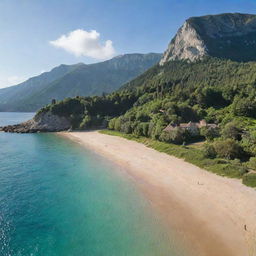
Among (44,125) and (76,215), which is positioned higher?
(44,125)

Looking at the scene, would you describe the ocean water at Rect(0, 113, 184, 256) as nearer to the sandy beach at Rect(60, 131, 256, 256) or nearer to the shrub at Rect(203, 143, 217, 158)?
the sandy beach at Rect(60, 131, 256, 256)

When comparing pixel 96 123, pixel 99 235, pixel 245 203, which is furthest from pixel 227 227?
pixel 96 123

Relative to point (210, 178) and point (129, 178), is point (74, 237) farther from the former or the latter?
point (210, 178)

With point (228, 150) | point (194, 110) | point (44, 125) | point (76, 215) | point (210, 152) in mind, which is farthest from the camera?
point (44, 125)

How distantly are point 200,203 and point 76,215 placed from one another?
1464 centimetres

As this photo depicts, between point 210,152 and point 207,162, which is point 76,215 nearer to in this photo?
point 207,162

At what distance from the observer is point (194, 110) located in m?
83.9

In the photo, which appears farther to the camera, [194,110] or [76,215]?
[194,110]

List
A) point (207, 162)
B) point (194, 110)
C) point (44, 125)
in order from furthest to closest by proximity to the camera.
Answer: point (44, 125)
point (194, 110)
point (207, 162)

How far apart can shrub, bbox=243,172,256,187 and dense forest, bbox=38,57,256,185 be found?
0.44 m

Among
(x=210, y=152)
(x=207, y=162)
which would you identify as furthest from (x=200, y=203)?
(x=210, y=152)

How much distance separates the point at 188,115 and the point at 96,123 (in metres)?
40.0

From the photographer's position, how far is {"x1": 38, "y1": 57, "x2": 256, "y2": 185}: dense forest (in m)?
49.9

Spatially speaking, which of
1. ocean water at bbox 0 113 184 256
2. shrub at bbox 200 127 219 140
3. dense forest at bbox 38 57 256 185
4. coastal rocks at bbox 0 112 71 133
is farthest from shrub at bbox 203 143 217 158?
coastal rocks at bbox 0 112 71 133
